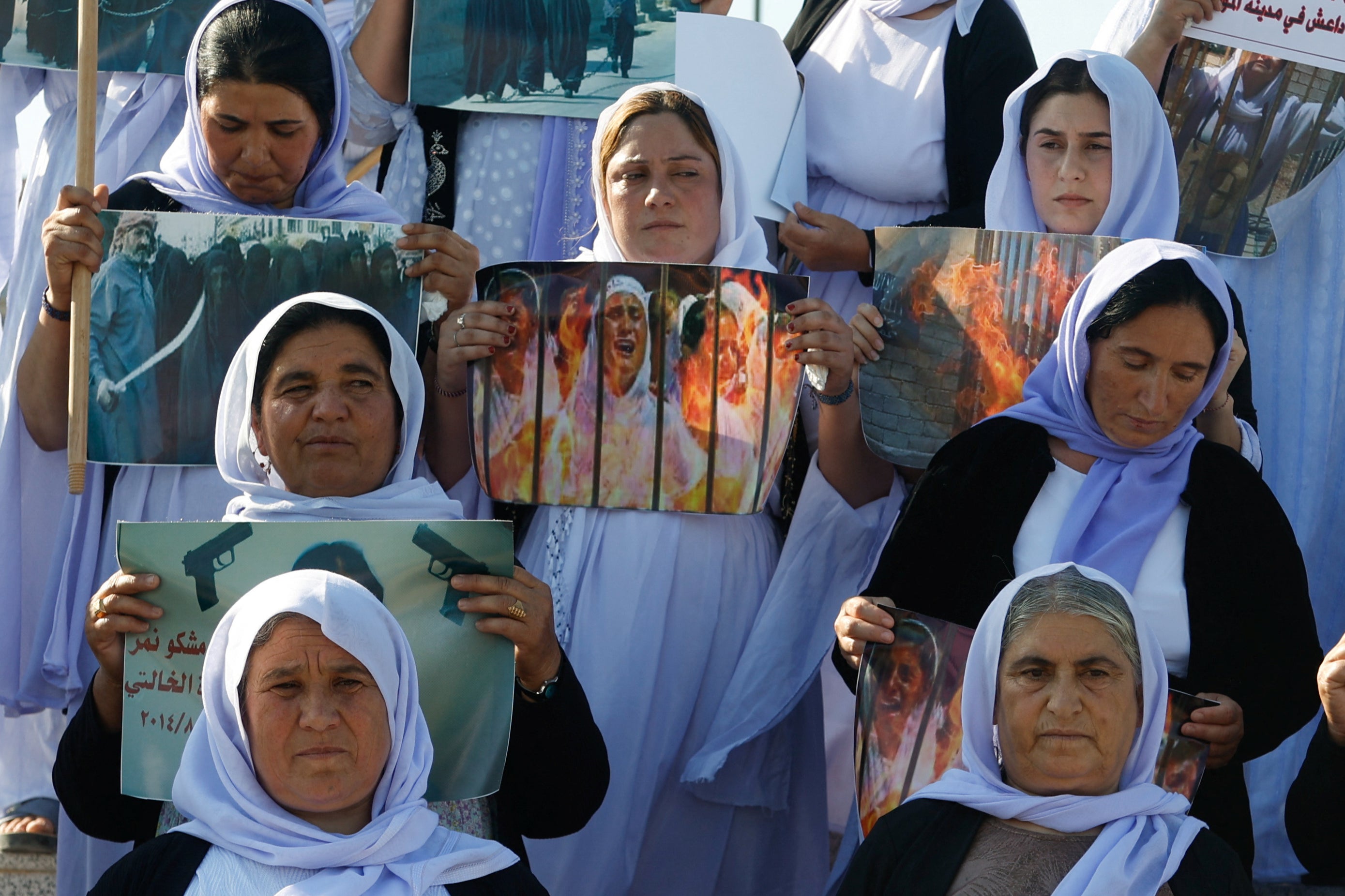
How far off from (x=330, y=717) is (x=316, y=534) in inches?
18.0

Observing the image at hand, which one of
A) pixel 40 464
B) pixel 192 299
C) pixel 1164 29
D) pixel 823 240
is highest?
pixel 1164 29

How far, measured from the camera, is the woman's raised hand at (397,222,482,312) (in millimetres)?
Result: 4059

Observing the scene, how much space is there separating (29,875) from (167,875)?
5.63 feet

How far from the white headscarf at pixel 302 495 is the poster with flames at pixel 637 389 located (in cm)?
38

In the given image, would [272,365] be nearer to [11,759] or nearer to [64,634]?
[64,634]

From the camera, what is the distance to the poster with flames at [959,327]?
4.16m

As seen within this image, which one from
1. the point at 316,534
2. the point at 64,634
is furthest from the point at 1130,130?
the point at 64,634

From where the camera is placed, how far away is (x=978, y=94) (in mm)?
4926

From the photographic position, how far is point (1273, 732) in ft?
11.4

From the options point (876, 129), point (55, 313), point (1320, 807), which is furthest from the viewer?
point (876, 129)

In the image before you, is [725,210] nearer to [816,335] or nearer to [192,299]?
[816,335]

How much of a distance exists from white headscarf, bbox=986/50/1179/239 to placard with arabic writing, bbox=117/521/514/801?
1815 millimetres

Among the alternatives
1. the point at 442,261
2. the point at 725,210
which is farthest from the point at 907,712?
the point at 442,261

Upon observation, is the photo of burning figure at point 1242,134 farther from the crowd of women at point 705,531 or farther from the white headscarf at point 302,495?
the white headscarf at point 302,495
